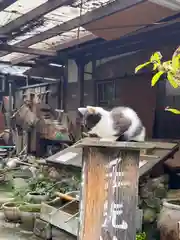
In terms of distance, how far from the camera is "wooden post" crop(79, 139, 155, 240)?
→ 5.33 feet

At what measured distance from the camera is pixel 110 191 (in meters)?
1.64

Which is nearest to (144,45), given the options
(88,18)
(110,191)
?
(88,18)

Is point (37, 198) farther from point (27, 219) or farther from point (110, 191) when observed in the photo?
point (110, 191)

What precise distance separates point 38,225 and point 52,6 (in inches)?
101

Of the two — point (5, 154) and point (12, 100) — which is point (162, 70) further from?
point (12, 100)

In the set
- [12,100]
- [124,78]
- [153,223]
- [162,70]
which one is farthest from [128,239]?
[12,100]

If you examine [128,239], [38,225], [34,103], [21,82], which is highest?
[21,82]

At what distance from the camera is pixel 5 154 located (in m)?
7.85

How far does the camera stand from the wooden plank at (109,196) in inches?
63.9

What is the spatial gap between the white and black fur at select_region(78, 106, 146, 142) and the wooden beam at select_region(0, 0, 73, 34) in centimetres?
179

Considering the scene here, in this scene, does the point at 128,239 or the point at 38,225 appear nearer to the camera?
the point at 128,239

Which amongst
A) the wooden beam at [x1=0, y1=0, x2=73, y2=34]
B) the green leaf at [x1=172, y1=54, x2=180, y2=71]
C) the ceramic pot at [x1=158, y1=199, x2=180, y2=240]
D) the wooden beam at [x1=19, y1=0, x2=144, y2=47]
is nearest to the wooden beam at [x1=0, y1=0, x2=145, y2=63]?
the wooden beam at [x1=19, y1=0, x2=144, y2=47]

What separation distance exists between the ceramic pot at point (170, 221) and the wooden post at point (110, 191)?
1.12 metres

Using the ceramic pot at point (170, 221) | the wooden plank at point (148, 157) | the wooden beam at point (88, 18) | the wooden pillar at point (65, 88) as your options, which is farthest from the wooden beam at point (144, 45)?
the ceramic pot at point (170, 221)
